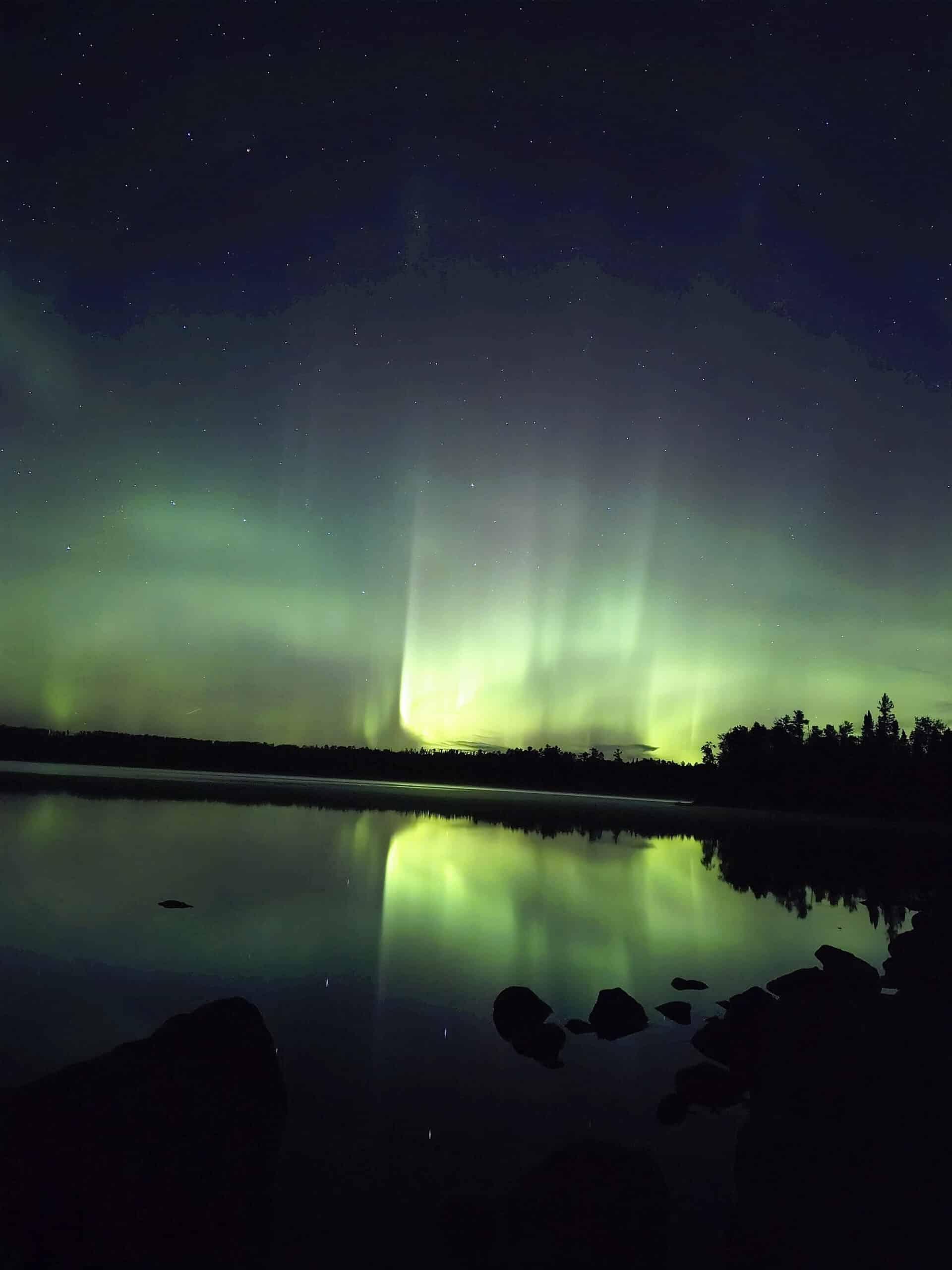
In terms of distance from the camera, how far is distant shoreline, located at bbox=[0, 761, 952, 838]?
324 ft

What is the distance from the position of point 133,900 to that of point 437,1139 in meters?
23.3

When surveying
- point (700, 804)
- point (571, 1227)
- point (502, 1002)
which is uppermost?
point (571, 1227)

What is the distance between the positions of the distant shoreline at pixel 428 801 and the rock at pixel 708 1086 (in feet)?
247

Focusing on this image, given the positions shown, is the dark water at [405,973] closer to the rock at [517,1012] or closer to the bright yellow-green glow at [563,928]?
the bright yellow-green glow at [563,928]

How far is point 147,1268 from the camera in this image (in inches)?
309

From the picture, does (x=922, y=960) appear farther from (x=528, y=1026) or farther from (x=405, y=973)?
(x=405, y=973)

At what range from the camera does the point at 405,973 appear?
2195 cm

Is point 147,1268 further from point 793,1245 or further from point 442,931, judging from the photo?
point 442,931

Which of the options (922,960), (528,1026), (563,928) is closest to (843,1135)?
(528,1026)

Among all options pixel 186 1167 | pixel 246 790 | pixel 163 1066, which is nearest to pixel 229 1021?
pixel 163 1066

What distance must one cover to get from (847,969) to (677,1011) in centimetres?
425

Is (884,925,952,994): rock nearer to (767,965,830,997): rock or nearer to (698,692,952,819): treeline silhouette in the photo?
(767,965,830,997): rock

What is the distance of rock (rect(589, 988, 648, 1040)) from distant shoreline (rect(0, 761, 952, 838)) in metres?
71.7

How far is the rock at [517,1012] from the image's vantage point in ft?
54.2
